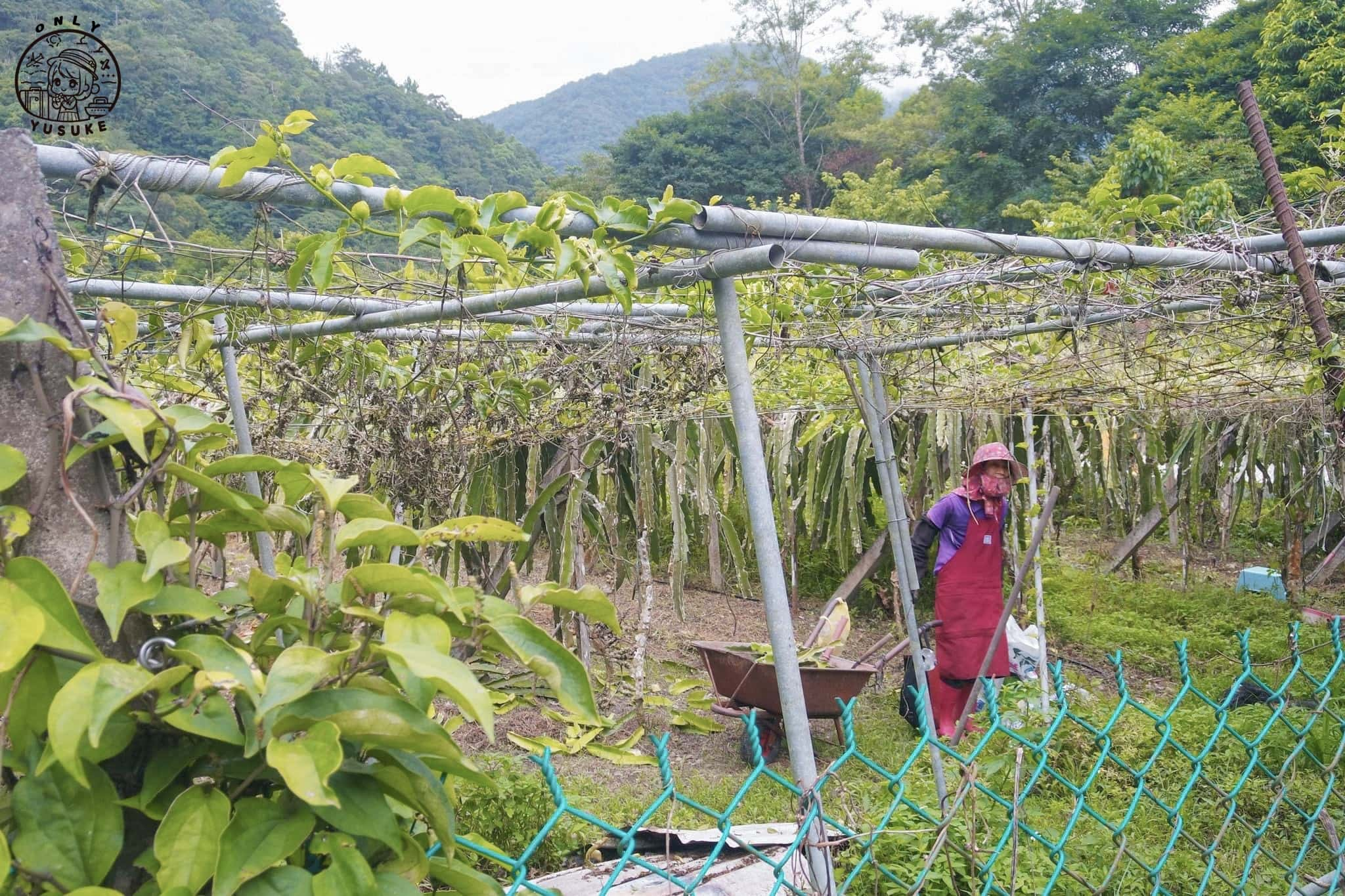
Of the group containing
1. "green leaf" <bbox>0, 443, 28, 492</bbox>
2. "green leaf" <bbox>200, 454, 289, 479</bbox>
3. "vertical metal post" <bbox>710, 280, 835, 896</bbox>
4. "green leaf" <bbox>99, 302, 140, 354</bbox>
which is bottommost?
"vertical metal post" <bbox>710, 280, 835, 896</bbox>

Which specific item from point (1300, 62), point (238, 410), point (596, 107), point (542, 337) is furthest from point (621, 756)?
point (596, 107)

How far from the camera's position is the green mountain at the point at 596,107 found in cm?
7225

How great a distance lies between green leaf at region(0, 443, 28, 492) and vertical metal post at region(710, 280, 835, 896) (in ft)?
4.65

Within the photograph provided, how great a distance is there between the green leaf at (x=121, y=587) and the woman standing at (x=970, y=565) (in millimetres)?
4411

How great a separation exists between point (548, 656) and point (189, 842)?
333 mm

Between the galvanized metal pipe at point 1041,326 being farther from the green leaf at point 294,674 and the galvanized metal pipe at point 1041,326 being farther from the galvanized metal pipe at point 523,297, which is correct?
the green leaf at point 294,674

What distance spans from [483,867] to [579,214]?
2.30 metres

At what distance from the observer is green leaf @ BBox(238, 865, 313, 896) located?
797 mm

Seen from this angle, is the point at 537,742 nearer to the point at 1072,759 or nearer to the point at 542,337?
the point at 542,337

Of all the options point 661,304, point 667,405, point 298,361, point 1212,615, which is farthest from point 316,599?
point 1212,615

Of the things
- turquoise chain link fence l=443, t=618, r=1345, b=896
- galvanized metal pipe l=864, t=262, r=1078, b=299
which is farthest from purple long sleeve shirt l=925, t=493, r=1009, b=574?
galvanized metal pipe l=864, t=262, r=1078, b=299

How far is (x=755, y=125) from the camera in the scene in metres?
38.2

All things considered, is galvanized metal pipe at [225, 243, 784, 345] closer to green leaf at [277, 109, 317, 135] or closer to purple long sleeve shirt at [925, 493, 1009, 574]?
green leaf at [277, 109, 317, 135]

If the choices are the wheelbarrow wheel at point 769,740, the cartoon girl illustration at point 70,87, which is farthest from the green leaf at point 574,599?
the wheelbarrow wheel at point 769,740
